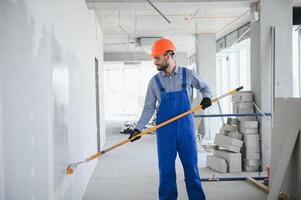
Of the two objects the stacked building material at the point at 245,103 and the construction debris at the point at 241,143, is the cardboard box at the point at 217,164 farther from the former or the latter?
the stacked building material at the point at 245,103

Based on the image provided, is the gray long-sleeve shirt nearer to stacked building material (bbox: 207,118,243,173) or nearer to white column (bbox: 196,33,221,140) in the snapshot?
stacked building material (bbox: 207,118,243,173)

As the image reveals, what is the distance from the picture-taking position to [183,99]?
9.53 ft

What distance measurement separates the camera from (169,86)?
2961 mm

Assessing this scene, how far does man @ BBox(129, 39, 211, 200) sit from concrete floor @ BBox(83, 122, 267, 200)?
0.90m

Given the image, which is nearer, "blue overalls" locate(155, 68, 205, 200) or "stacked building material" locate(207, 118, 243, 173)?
"blue overalls" locate(155, 68, 205, 200)

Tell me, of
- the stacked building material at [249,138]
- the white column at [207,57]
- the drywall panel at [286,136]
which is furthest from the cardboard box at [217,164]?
the white column at [207,57]

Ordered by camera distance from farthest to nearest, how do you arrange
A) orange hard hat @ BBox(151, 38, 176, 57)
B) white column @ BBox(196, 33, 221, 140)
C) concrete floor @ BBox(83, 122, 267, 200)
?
white column @ BBox(196, 33, 221, 140), concrete floor @ BBox(83, 122, 267, 200), orange hard hat @ BBox(151, 38, 176, 57)

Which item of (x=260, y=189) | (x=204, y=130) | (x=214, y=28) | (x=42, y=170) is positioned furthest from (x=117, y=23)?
(x=42, y=170)

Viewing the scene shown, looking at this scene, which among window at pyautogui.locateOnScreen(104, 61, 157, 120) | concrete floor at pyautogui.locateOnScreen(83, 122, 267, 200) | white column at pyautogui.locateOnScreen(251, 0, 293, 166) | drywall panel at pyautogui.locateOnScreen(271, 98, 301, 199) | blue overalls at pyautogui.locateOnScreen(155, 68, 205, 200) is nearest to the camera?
blue overalls at pyautogui.locateOnScreen(155, 68, 205, 200)

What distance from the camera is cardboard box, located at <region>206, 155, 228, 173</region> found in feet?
16.9

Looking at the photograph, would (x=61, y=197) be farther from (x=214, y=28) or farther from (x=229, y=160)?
(x=214, y=28)

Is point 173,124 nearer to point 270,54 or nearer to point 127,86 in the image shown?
point 270,54

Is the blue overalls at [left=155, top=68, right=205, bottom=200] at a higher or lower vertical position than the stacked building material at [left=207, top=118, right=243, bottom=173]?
higher

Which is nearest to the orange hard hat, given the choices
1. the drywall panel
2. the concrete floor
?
the drywall panel
